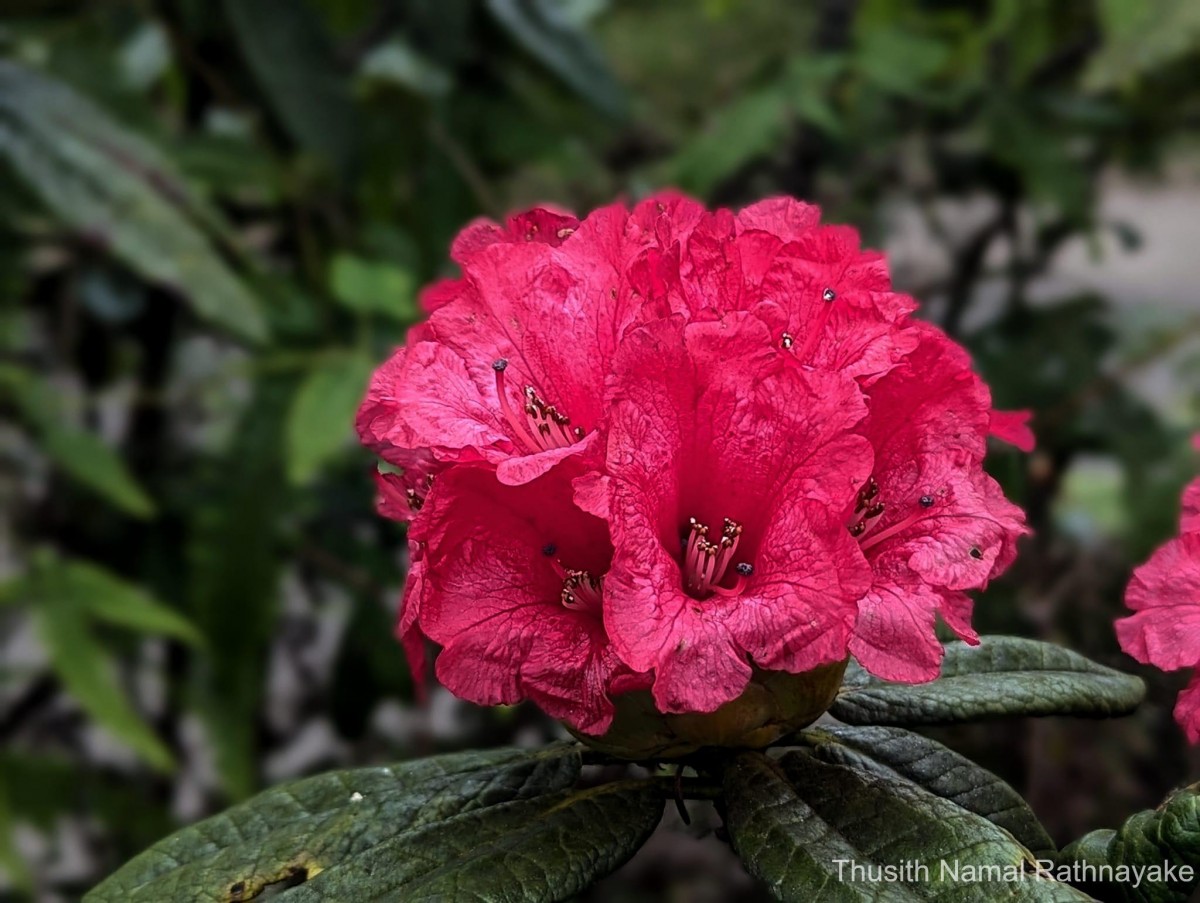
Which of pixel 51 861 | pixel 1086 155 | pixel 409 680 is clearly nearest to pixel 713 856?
pixel 409 680

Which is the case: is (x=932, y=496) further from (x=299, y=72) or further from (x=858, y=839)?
(x=299, y=72)

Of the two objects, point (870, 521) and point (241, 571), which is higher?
point (870, 521)

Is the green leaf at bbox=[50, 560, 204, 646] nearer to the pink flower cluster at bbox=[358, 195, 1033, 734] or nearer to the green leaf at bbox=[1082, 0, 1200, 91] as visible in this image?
the pink flower cluster at bbox=[358, 195, 1033, 734]

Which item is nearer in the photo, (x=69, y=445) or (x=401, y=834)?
(x=401, y=834)

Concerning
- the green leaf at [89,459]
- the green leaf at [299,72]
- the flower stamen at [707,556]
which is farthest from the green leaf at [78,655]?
the flower stamen at [707,556]

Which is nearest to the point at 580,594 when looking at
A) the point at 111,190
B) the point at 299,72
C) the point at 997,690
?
the point at 997,690
